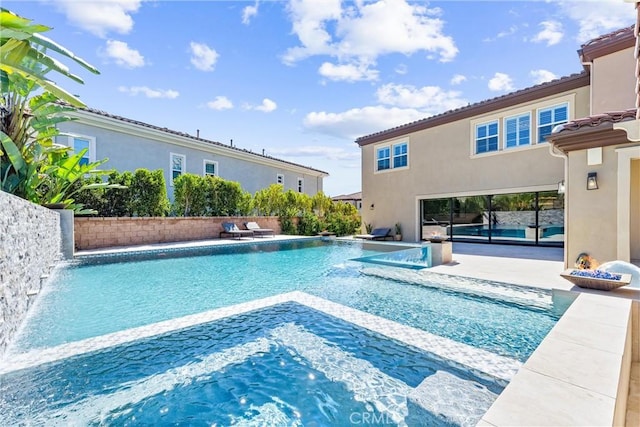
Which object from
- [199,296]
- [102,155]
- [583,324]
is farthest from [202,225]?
[583,324]

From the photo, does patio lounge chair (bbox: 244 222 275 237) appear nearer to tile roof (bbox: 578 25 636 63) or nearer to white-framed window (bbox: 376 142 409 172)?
white-framed window (bbox: 376 142 409 172)

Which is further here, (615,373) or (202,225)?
(202,225)

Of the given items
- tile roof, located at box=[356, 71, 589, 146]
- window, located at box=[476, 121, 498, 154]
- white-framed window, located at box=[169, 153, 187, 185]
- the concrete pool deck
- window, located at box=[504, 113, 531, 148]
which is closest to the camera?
the concrete pool deck

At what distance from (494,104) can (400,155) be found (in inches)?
238

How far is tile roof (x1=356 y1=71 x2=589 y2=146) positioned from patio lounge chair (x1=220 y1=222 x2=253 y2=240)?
429 inches

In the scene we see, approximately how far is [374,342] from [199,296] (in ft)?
15.5

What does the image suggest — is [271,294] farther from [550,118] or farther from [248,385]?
[550,118]

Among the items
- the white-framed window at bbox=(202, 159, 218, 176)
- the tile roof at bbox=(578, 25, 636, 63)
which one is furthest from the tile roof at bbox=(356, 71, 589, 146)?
the white-framed window at bbox=(202, 159, 218, 176)

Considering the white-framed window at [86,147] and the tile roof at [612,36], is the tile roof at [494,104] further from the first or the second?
the white-framed window at [86,147]

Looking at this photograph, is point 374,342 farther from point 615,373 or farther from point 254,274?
point 254,274

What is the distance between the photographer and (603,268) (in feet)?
20.3

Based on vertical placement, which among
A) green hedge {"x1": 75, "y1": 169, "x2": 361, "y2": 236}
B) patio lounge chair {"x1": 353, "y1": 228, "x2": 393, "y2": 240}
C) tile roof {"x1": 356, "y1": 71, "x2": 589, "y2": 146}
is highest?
tile roof {"x1": 356, "y1": 71, "x2": 589, "y2": 146}

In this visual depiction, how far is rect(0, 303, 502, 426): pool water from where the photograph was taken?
10.5 feet

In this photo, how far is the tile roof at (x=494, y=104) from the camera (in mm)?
12961
